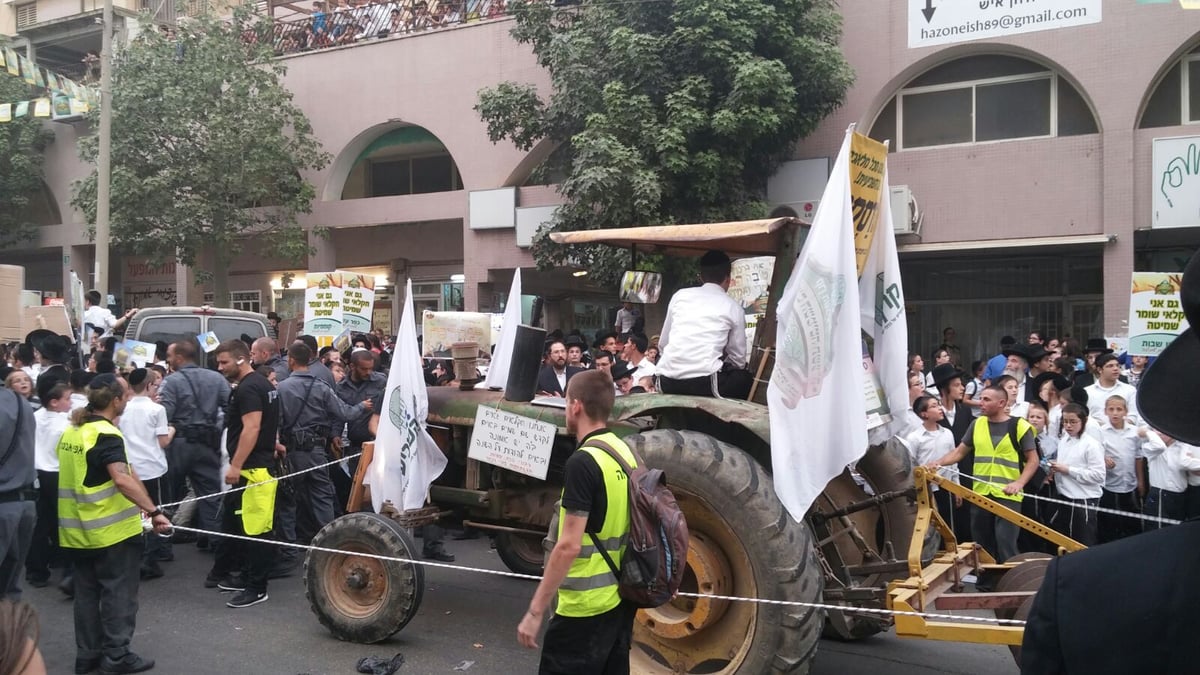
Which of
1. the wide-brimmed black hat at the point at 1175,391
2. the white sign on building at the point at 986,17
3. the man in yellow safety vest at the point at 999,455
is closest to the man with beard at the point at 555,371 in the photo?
the man in yellow safety vest at the point at 999,455

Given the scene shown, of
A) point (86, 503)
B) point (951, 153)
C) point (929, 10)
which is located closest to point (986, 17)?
point (929, 10)

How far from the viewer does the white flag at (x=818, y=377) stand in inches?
172

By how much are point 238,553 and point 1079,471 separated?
6782 millimetres

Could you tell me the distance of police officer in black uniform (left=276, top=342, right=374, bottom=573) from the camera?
25.8 ft

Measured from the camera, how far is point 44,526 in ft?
25.9

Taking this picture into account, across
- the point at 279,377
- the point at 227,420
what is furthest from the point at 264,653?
the point at 279,377

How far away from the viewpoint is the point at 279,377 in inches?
389

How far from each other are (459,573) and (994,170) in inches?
465

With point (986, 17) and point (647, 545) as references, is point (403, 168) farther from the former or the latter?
point (647, 545)

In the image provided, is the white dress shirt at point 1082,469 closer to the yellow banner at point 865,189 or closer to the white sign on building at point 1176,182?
the yellow banner at point 865,189

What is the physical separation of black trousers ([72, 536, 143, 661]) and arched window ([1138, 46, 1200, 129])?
15518 millimetres

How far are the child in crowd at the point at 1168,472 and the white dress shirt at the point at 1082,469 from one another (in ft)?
1.43

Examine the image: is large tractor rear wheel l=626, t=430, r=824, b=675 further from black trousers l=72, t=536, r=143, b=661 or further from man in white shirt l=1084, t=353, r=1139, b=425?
man in white shirt l=1084, t=353, r=1139, b=425

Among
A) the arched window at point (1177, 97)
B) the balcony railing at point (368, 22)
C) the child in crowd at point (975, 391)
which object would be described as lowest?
the child in crowd at point (975, 391)
